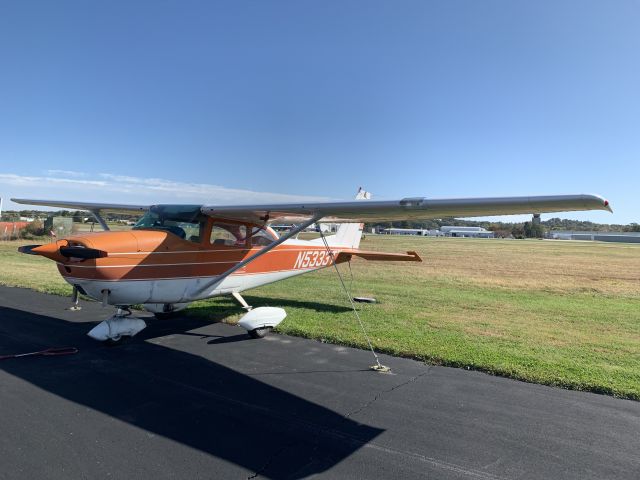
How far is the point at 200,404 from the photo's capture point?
4488 mm

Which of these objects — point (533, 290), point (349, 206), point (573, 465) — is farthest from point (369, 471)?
point (533, 290)

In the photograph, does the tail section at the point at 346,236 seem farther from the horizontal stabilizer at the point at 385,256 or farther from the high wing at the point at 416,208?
the high wing at the point at 416,208

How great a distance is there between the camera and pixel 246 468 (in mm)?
3273

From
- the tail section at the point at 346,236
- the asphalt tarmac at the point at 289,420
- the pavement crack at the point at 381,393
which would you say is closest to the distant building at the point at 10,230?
the tail section at the point at 346,236

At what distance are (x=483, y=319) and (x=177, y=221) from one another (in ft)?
20.9

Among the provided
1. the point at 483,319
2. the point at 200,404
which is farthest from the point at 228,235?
the point at 483,319

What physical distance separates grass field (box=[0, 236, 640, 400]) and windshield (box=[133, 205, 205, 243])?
2.32m

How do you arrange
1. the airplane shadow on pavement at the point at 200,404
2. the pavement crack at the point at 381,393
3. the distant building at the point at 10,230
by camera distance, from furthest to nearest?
the distant building at the point at 10,230, the pavement crack at the point at 381,393, the airplane shadow on pavement at the point at 200,404

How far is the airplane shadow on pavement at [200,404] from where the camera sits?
3541mm

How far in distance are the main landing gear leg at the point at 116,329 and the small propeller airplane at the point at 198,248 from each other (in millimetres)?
14

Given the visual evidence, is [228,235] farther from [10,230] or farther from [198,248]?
[10,230]

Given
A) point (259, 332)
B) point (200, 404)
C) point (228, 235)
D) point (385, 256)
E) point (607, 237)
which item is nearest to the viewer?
point (200, 404)

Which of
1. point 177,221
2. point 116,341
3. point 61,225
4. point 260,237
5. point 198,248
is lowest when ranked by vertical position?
point 116,341

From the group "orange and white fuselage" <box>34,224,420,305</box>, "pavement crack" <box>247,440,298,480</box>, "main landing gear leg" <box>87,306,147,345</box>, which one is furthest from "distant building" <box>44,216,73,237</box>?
"pavement crack" <box>247,440,298,480</box>
